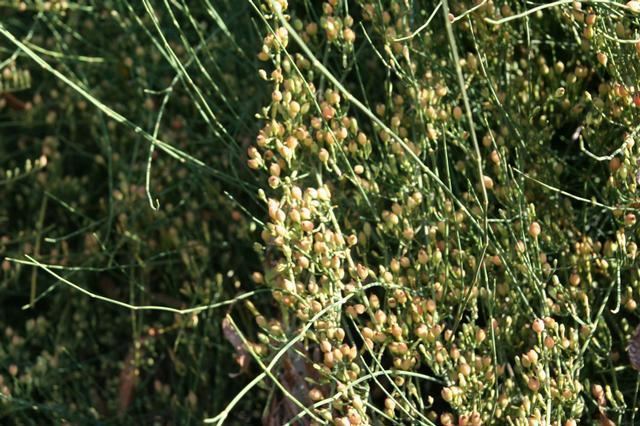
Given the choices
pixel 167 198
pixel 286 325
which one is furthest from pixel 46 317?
pixel 286 325

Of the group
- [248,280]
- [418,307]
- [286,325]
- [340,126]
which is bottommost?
[248,280]

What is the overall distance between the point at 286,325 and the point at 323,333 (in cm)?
15

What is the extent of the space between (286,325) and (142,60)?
2.19 ft

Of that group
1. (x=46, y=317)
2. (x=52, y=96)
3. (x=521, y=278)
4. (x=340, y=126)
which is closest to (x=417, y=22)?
(x=340, y=126)

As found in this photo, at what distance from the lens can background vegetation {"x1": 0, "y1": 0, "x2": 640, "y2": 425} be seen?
1232 mm

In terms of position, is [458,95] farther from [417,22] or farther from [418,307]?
[418,307]

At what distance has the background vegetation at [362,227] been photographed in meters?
1.23

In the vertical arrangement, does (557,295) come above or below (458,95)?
below

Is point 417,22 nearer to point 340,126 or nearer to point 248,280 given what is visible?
point 340,126

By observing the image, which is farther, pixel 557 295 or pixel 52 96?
pixel 52 96

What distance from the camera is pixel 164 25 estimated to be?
1957 mm

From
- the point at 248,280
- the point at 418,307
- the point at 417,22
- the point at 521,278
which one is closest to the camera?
the point at 418,307

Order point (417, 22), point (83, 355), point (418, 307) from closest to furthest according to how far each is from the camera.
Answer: point (418, 307)
point (417, 22)
point (83, 355)

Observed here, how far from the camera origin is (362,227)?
1.49m
